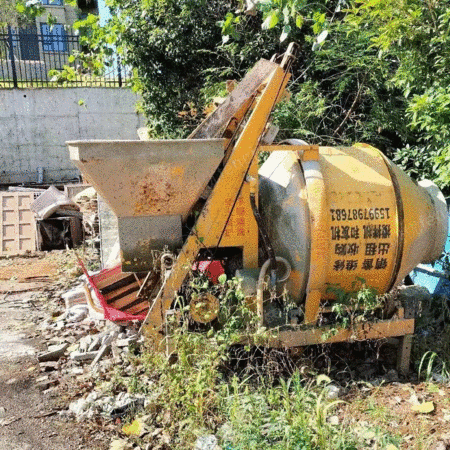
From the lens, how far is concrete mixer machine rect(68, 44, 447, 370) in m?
3.71

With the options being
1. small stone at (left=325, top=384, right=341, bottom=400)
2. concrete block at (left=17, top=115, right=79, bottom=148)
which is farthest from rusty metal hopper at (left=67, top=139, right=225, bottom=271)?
concrete block at (left=17, top=115, right=79, bottom=148)

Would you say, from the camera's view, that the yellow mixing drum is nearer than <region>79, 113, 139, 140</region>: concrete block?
Yes

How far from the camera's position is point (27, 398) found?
3.95m

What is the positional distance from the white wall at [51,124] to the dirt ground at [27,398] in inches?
273

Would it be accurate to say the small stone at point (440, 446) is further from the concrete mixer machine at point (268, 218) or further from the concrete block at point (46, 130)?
the concrete block at point (46, 130)

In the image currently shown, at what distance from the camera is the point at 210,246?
3.91 meters

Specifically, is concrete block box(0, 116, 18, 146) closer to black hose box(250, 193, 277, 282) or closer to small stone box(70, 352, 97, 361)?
small stone box(70, 352, 97, 361)

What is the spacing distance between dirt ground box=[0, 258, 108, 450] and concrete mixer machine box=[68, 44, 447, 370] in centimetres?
83

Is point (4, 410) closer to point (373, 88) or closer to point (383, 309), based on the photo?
point (383, 309)

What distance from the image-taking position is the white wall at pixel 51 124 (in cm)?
1268

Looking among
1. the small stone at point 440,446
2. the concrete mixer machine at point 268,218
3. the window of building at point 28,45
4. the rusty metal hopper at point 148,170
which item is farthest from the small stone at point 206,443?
the window of building at point 28,45

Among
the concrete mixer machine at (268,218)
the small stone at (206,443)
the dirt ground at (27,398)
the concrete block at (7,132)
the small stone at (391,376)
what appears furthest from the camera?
the concrete block at (7,132)

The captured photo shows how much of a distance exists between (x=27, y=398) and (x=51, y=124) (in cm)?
1014

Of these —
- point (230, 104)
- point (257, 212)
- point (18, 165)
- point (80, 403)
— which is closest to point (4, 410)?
point (80, 403)
